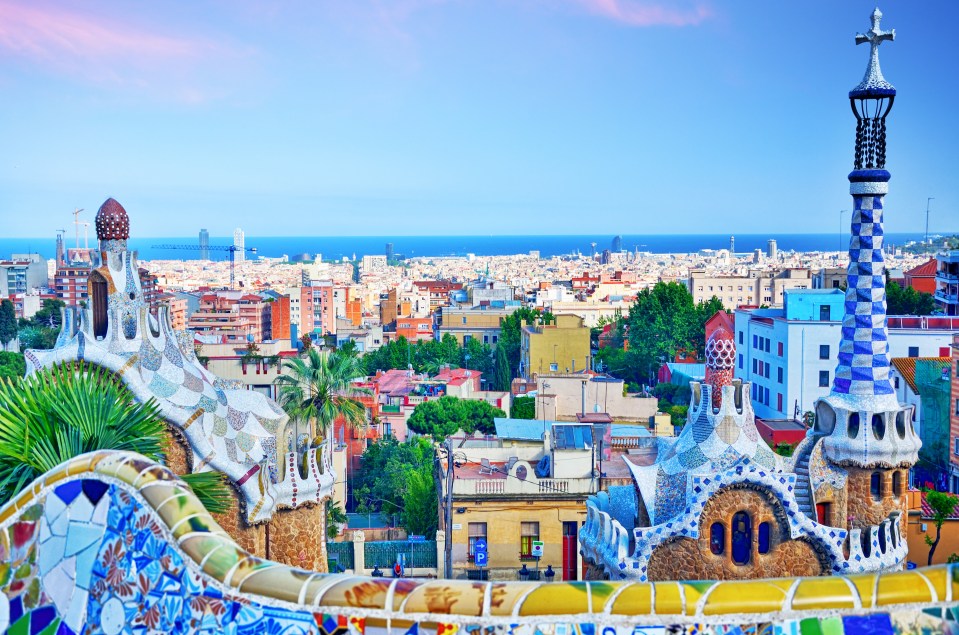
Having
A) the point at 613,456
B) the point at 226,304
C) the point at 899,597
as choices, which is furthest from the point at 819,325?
the point at 226,304

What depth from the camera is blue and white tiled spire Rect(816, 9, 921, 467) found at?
1284 cm

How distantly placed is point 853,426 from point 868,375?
0.61 m

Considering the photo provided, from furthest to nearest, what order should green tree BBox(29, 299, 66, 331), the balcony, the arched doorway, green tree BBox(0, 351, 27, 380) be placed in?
green tree BBox(29, 299, 66, 331) < the balcony < green tree BBox(0, 351, 27, 380) < the arched doorway

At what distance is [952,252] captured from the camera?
160 feet

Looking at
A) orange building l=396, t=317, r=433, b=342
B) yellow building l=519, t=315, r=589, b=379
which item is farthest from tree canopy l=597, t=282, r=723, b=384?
orange building l=396, t=317, r=433, b=342

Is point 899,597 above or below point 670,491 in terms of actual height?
above

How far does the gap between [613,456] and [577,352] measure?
3000 centimetres

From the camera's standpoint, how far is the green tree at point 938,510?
16906 millimetres

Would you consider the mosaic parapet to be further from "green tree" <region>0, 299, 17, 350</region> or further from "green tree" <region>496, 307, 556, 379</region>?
"green tree" <region>0, 299, 17, 350</region>

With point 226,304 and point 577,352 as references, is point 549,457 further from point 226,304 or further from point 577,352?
point 226,304

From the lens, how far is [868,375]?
13023 millimetres

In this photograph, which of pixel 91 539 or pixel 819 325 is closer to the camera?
pixel 91 539

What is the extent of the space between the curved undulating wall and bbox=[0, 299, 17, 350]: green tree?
7326 cm

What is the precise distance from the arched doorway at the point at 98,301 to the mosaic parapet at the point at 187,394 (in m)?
0.02
